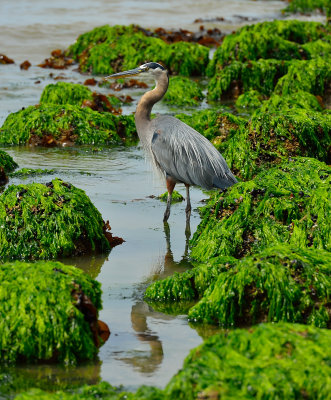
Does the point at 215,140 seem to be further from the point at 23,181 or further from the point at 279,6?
the point at 279,6

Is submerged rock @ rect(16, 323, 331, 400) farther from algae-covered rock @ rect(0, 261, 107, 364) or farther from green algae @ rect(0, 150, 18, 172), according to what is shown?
green algae @ rect(0, 150, 18, 172)

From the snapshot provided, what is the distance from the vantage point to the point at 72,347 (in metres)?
5.15

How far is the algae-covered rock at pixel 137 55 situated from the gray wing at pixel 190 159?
7439 mm

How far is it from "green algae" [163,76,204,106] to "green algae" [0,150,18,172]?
4.22m

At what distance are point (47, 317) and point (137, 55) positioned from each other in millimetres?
11579

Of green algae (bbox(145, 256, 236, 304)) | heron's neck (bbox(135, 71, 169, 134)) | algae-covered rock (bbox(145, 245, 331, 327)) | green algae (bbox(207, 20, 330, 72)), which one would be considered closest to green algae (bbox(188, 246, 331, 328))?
algae-covered rock (bbox(145, 245, 331, 327))

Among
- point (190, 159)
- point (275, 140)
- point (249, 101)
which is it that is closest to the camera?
point (190, 159)

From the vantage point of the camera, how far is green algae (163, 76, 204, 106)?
13.5 m

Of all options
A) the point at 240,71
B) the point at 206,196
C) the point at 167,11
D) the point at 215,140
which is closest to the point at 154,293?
the point at 206,196

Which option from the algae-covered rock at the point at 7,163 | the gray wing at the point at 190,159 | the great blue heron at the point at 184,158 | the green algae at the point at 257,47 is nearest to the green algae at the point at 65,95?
the algae-covered rock at the point at 7,163

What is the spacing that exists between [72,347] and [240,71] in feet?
32.2

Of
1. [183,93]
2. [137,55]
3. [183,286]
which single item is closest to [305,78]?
[183,93]

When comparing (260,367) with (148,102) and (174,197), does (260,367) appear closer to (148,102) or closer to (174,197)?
(174,197)

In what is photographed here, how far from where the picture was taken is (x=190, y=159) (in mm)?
8602
